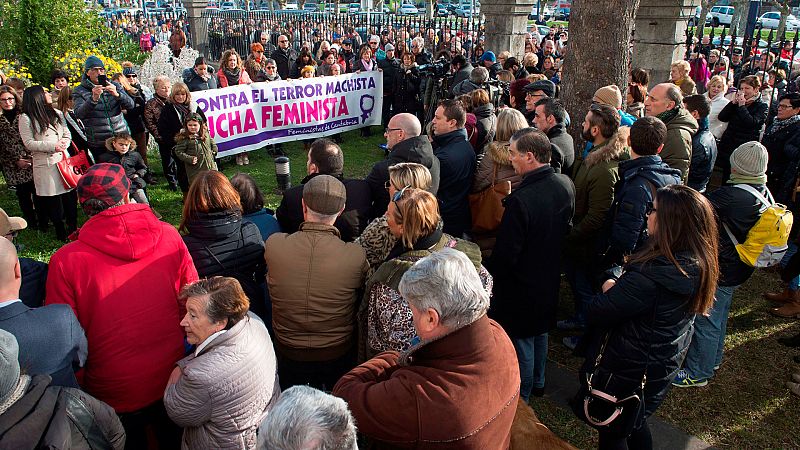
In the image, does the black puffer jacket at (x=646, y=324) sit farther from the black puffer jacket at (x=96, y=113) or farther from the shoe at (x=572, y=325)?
the black puffer jacket at (x=96, y=113)

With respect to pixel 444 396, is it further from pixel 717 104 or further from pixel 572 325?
pixel 717 104

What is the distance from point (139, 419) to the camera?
2914 millimetres

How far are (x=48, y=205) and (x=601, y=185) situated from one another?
5837 mm

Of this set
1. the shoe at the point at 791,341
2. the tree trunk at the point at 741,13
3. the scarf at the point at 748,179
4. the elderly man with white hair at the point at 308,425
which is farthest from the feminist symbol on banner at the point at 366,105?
the tree trunk at the point at 741,13

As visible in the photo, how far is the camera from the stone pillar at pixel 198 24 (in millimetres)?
16062

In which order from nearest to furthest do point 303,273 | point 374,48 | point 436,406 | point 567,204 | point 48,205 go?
point 436,406 < point 303,273 < point 567,204 < point 48,205 < point 374,48

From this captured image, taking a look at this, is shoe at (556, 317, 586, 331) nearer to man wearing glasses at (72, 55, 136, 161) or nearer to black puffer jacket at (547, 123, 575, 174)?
black puffer jacket at (547, 123, 575, 174)

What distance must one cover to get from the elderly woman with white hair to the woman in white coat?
14.0 ft

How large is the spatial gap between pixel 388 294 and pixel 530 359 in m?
Result: 1.80

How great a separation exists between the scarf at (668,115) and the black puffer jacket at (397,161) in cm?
219

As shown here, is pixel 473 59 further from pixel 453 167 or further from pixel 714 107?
pixel 453 167

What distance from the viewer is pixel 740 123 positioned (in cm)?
711

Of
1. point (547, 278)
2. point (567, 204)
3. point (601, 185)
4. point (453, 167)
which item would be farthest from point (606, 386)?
point (453, 167)

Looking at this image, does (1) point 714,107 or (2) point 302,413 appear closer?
(2) point 302,413
